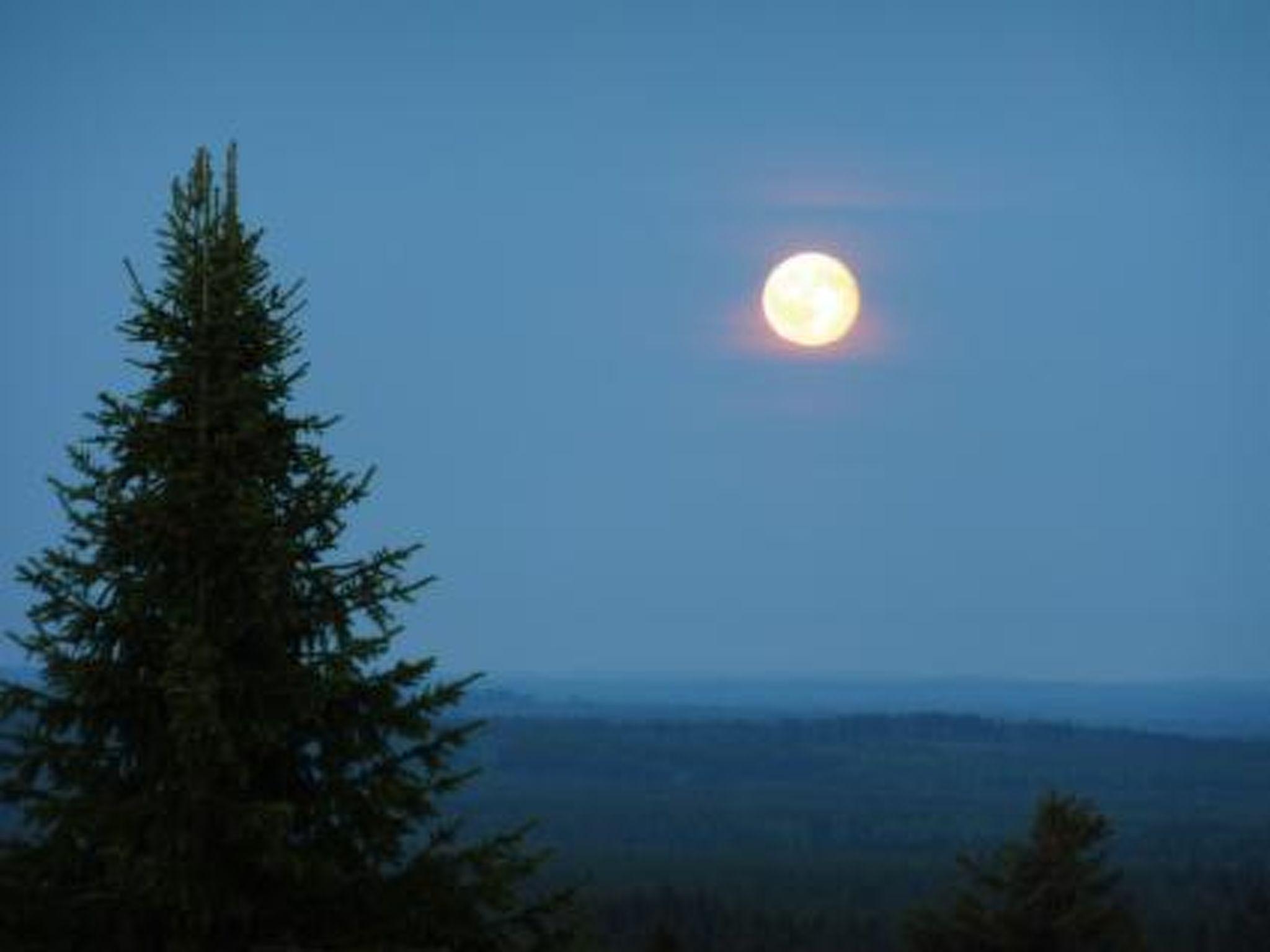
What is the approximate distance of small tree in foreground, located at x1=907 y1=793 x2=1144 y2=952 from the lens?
2541 cm

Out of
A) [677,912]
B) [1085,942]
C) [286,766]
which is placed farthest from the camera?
[677,912]

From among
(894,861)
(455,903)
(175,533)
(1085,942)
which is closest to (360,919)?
(455,903)

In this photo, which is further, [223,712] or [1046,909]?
[1046,909]

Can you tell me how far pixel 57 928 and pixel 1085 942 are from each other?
18516 mm

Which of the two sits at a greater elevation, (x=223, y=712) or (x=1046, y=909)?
(x=223, y=712)

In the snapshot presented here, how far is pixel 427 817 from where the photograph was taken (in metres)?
12.1

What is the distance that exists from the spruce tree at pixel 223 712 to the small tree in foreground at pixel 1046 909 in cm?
1538

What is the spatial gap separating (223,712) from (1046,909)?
18.0 meters

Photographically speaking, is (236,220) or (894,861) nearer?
(236,220)

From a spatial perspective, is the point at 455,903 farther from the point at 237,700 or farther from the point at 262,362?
the point at 262,362

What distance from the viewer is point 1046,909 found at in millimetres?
25797

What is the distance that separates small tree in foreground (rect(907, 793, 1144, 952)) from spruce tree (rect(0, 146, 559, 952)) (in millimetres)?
15377

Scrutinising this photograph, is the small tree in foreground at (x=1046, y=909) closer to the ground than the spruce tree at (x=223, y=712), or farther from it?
closer to the ground

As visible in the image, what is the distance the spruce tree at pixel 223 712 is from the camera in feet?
36.4
